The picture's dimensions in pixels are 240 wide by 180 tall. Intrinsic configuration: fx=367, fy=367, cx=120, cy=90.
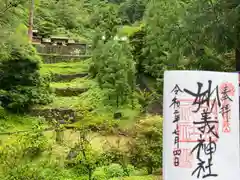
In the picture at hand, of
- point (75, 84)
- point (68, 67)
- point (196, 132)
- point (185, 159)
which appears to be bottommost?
point (185, 159)

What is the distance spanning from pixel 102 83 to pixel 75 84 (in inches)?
69.0

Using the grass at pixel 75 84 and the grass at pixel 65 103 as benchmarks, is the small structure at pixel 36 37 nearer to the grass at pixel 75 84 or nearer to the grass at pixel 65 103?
the grass at pixel 75 84

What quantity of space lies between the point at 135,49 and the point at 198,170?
993cm

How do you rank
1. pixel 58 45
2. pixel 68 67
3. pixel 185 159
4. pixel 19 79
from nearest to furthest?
pixel 185 159 < pixel 19 79 < pixel 68 67 < pixel 58 45

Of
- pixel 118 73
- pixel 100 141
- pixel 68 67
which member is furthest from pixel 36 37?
pixel 100 141

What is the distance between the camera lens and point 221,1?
16.1 ft

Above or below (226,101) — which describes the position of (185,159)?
below

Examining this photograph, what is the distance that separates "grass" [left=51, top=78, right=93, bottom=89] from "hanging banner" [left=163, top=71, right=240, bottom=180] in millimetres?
9949

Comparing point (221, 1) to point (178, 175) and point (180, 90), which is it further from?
point (178, 175)

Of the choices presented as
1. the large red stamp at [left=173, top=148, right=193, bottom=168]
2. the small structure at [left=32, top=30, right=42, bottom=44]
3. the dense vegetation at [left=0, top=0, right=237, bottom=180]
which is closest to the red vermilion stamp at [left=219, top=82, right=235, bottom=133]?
the large red stamp at [left=173, top=148, right=193, bottom=168]

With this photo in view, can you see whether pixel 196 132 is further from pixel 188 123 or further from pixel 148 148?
pixel 148 148

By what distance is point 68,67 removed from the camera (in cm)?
1484

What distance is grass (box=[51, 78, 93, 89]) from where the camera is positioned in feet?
41.1

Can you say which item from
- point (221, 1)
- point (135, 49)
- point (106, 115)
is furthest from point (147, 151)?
point (135, 49)
